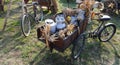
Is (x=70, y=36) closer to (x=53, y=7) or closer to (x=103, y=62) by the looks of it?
(x=103, y=62)

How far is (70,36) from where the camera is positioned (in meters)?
4.93

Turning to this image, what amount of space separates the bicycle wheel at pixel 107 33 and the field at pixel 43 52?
160 mm

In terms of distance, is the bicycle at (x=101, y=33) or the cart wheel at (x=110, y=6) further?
the cart wheel at (x=110, y=6)

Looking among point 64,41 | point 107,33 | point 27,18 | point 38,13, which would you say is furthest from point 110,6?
point 64,41

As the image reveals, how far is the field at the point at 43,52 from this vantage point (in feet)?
17.8

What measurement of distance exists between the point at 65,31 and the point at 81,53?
113 cm

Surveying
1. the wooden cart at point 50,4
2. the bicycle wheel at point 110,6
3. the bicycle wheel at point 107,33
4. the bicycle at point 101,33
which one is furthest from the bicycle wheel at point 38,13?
the bicycle wheel at point 110,6

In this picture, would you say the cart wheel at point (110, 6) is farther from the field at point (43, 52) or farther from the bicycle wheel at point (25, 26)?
the bicycle wheel at point (25, 26)

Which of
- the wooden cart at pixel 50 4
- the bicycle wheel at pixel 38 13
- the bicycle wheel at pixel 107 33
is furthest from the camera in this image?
the wooden cart at pixel 50 4

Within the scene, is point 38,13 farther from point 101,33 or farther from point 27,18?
point 101,33

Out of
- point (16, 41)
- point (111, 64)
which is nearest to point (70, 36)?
point (111, 64)

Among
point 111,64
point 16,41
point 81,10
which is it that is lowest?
point 111,64

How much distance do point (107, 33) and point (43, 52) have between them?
205 centimetres

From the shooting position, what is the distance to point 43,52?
579 centimetres
